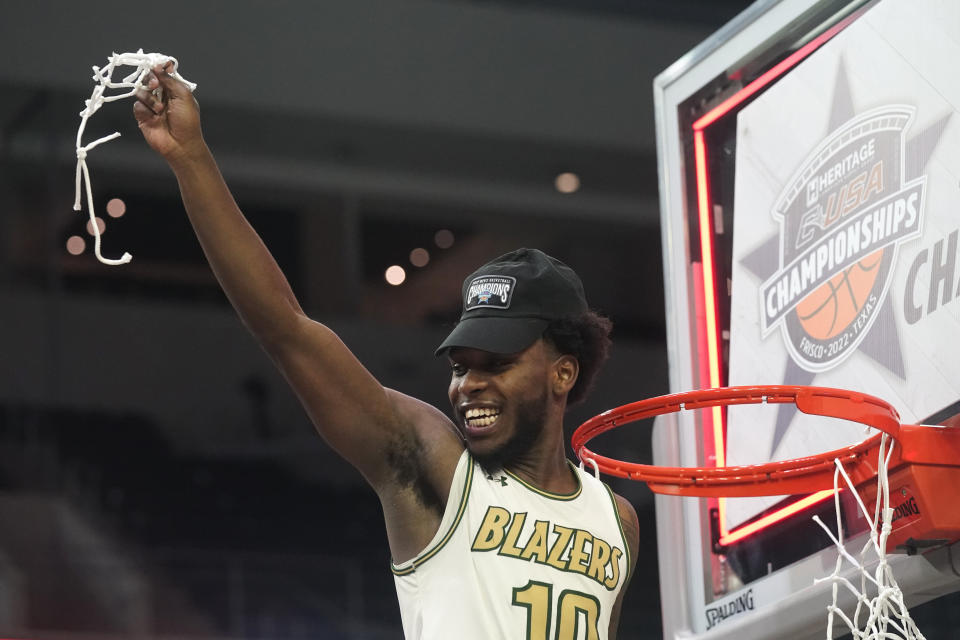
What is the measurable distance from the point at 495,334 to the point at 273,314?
1.25 ft

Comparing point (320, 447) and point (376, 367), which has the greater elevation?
point (376, 367)

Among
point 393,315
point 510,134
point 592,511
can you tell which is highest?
point 510,134

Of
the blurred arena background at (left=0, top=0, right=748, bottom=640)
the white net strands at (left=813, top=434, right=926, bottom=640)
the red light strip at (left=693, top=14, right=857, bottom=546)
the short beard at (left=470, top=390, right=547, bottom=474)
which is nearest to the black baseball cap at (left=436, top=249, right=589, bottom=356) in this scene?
the short beard at (left=470, top=390, right=547, bottom=474)

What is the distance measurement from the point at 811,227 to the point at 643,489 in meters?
8.00

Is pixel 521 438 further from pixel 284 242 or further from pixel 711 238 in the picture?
pixel 284 242

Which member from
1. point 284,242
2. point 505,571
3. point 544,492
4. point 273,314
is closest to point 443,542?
point 505,571

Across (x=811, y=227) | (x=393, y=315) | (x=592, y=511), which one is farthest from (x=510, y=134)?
(x=592, y=511)

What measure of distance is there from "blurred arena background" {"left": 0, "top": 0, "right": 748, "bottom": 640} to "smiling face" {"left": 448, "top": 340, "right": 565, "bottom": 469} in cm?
701

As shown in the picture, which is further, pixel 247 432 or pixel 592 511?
pixel 247 432

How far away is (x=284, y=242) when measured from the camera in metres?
10.9

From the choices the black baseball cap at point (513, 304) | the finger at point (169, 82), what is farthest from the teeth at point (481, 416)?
the finger at point (169, 82)

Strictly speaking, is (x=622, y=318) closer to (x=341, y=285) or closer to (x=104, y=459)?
(x=341, y=285)

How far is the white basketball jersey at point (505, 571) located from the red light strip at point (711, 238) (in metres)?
1.04

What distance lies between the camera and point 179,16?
10031mm
